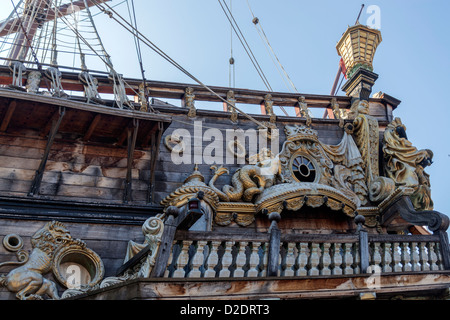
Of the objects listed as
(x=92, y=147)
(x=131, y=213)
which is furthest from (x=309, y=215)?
(x=92, y=147)

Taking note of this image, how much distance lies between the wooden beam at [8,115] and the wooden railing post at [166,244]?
3980mm

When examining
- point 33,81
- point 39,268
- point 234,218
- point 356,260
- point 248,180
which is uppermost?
point 33,81

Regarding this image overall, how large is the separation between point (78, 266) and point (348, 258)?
4473mm

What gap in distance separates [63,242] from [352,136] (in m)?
6.91

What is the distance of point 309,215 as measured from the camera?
10844 millimetres

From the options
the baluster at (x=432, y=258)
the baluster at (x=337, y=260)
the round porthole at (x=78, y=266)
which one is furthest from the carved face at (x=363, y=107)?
the round porthole at (x=78, y=266)

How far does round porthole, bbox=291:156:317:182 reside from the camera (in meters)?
11.3

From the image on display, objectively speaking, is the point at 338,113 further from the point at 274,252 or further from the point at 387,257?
the point at 274,252

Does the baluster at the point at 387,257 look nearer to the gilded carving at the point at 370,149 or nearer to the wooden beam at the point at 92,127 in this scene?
the gilded carving at the point at 370,149

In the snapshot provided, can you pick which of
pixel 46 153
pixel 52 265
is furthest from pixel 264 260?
pixel 46 153

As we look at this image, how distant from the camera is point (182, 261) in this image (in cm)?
742

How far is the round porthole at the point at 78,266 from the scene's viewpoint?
8633mm

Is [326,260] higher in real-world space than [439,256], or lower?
lower
